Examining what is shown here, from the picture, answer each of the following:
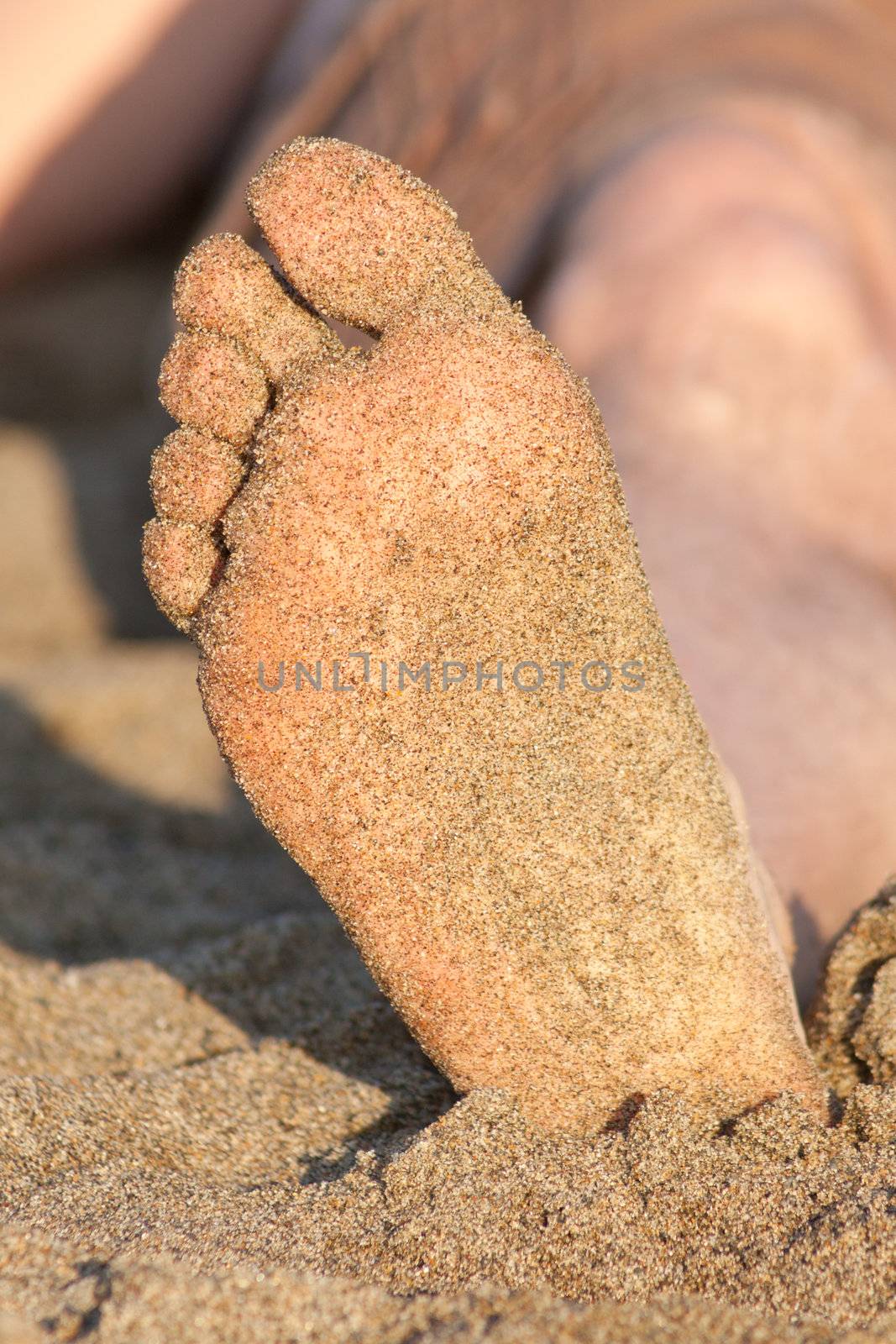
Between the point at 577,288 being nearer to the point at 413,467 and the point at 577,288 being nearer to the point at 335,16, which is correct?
the point at 413,467

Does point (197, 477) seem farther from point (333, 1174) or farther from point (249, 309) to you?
point (333, 1174)

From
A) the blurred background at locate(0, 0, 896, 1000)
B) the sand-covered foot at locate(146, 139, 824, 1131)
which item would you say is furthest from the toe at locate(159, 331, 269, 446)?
the blurred background at locate(0, 0, 896, 1000)

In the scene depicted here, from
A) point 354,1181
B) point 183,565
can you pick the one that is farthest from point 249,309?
point 354,1181

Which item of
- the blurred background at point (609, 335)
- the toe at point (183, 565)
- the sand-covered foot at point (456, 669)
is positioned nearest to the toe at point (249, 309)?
the sand-covered foot at point (456, 669)

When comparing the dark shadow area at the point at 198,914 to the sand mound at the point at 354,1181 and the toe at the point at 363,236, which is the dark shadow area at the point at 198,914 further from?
the toe at the point at 363,236

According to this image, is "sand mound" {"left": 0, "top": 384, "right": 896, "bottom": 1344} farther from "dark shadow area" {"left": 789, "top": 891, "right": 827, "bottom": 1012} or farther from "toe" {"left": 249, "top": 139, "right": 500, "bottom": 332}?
"toe" {"left": 249, "top": 139, "right": 500, "bottom": 332}

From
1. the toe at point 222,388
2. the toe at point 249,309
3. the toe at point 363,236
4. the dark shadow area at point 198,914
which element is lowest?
the dark shadow area at point 198,914
